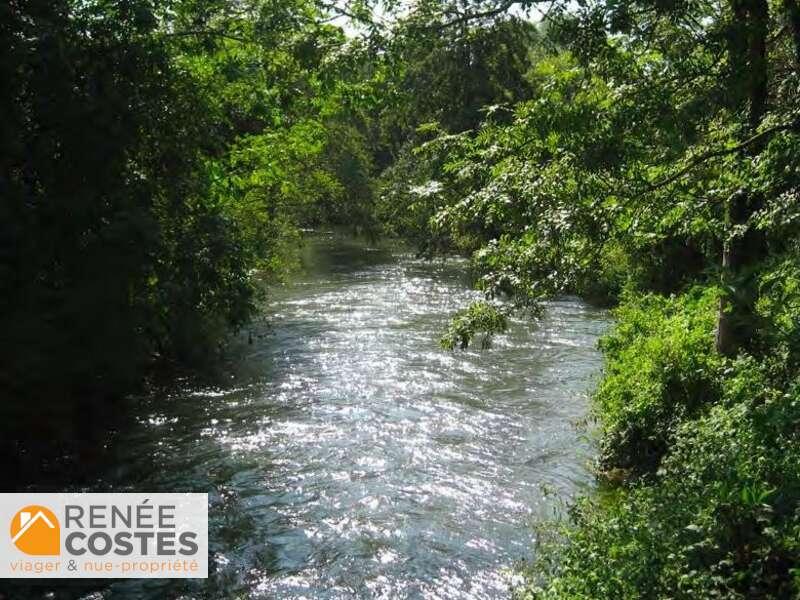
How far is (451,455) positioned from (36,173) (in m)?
6.14

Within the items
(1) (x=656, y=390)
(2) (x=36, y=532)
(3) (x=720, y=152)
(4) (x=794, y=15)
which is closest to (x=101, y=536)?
(2) (x=36, y=532)

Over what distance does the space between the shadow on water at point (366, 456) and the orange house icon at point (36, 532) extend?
1.92ft

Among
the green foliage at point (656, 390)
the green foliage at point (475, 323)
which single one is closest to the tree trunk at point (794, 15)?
the green foliage at point (656, 390)

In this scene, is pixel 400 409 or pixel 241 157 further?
pixel 241 157

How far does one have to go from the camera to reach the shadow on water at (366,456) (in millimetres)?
7262

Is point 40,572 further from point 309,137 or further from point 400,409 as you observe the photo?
point 309,137

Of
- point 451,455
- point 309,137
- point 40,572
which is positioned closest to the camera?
point 40,572

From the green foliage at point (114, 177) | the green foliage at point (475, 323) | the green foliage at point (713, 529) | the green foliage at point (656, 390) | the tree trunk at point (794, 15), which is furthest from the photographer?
the green foliage at point (656, 390)

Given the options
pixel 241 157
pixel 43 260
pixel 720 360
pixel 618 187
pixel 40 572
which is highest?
pixel 241 157

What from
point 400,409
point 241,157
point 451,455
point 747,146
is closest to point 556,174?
point 747,146

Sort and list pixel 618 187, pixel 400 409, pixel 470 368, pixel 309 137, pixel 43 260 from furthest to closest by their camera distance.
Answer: pixel 309 137 < pixel 470 368 < pixel 400 409 < pixel 43 260 < pixel 618 187

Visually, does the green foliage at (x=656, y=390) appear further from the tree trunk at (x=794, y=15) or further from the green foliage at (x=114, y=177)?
the green foliage at (x=114, y=177)

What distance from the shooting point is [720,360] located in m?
8.53

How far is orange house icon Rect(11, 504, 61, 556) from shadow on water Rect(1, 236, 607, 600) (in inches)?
23.0
